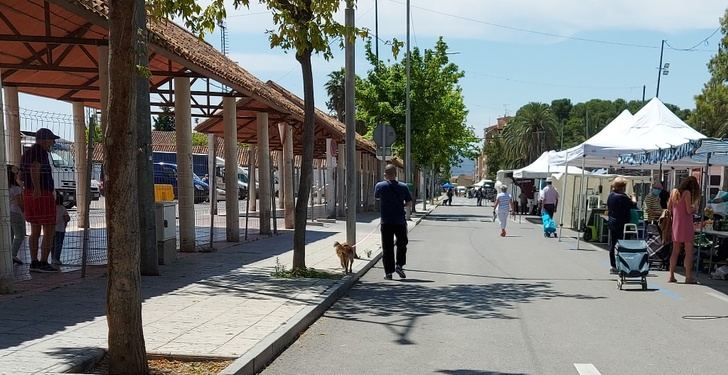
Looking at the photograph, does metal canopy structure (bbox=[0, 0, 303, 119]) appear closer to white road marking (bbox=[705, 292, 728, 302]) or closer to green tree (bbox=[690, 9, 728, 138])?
white road marking (bbox=[705, 292, 728, 302])

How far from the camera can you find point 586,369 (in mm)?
6434

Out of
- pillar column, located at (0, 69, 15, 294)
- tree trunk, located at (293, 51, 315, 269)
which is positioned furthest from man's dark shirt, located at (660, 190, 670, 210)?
pillar column, located at (0, 69, 15, 294)

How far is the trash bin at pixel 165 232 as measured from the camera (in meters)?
12.3

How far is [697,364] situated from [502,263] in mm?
8848

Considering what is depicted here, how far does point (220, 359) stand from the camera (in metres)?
6.20

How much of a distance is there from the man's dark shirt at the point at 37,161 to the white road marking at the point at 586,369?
7729 millimetres

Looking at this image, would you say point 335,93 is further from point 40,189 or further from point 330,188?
point 40,189

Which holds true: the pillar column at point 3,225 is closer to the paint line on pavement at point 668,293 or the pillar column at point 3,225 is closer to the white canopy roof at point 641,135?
the paint line on pavement at point 668,293

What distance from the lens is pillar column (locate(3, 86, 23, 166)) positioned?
1217 centimetres

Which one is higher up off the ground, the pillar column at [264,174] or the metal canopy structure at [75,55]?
the metal canopy structure at [75,55]

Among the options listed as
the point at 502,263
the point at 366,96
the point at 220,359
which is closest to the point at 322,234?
the point at 502,263

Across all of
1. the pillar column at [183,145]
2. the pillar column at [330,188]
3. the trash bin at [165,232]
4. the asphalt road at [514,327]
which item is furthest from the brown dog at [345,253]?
the pillar column at [330,188]

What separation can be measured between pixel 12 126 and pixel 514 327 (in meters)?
10.4

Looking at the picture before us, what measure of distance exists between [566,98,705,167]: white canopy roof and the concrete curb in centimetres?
1003
